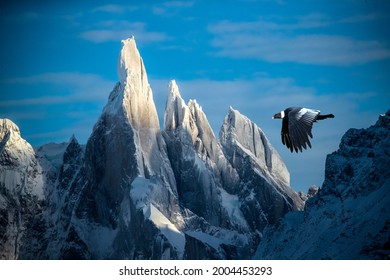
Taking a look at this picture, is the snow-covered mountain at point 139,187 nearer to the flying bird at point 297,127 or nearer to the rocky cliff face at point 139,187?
the rocky cliff face at point 139,187

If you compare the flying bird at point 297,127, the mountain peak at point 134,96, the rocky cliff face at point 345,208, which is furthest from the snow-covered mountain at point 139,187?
the flying bird at point 297,127

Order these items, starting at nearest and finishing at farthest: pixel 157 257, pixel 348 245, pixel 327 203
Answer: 1. pixel 348 245
2. pixel 327 203
3. pixel 157 257

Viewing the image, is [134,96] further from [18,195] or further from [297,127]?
[297,127]

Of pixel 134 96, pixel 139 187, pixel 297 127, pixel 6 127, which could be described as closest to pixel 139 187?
pixel 139 187

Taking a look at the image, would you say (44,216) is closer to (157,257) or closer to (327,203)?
(157,257)

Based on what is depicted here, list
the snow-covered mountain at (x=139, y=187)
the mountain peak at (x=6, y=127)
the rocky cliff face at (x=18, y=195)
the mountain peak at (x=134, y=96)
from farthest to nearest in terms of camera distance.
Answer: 1. the mountain peak at (x=134, y=96)
2. the rocky cliff face at (x=18, y=195)
3. the snow-covered mountain at (x=139, y=187)
4. the mountain peak at (x=6, y=127)
